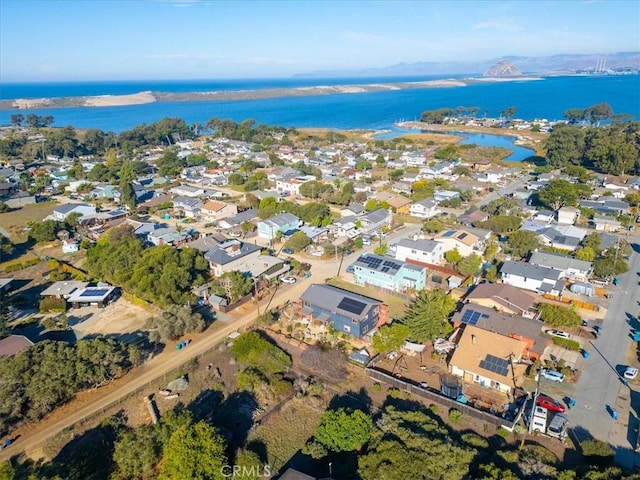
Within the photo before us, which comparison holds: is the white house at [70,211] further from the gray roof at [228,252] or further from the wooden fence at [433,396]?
the wooden fence at [433,396]

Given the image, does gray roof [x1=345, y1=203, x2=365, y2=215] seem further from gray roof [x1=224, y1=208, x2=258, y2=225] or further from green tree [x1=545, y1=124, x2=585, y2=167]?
green tree [x1=545, y1=124, x2=585, y2=167]

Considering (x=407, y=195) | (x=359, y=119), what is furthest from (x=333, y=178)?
(x=359, y=119)

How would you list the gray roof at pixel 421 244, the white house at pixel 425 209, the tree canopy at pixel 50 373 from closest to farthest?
the tree canopy at pixel 50 373, the gray roof at pixel 421 244, the white house at pixel 425 209

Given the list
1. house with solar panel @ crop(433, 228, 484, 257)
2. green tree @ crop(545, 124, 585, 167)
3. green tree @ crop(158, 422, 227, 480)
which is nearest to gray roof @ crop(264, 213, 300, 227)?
house with solar panel @ crop(433, 228, 484, 257)

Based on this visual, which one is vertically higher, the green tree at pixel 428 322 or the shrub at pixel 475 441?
the green tree at pixel 428 322

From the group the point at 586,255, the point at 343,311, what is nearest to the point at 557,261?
the point at 586,255

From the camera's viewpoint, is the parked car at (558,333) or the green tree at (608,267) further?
the green tree at (608,267)

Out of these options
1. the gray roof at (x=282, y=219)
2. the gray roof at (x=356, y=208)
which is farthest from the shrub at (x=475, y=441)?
the gray roof at (x=356, y=208)
